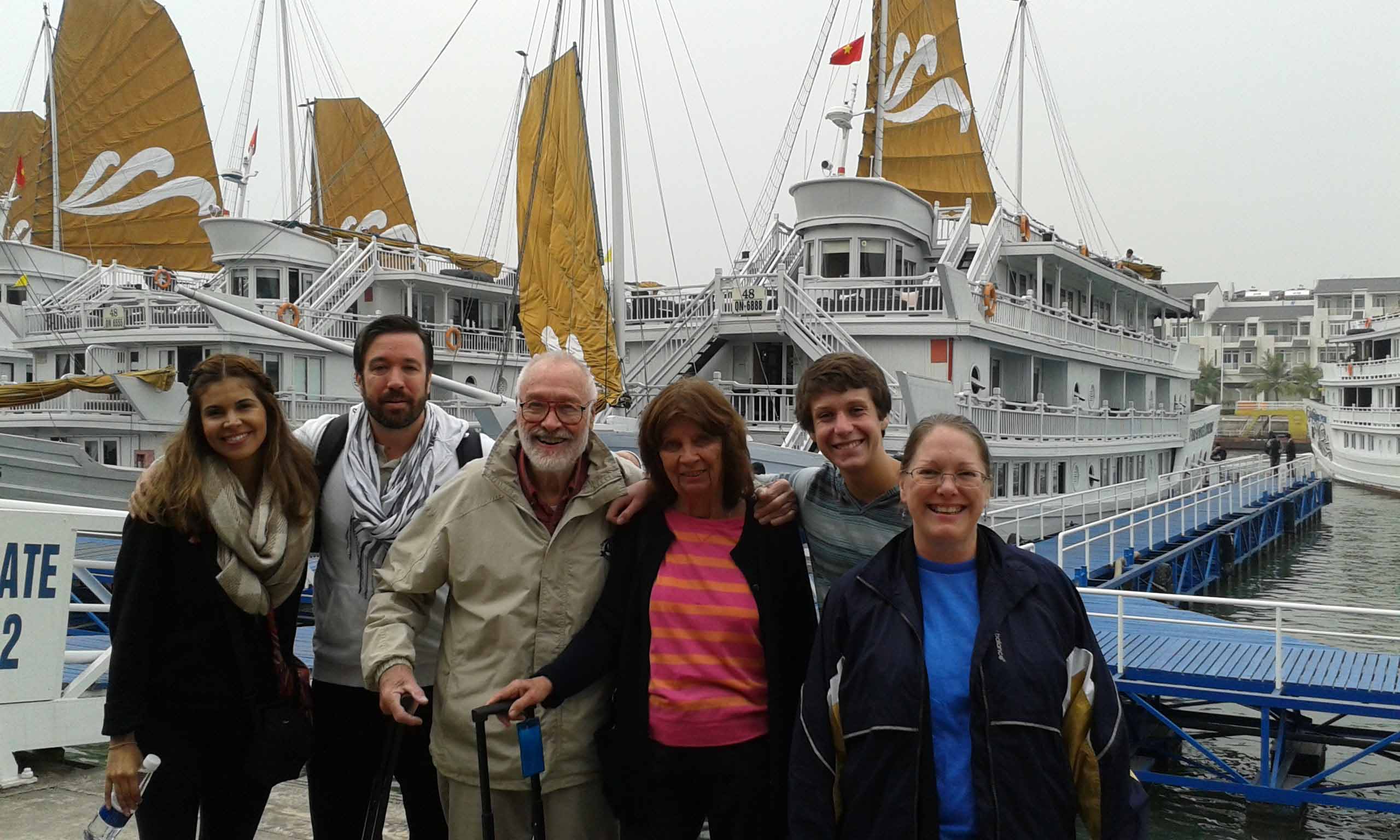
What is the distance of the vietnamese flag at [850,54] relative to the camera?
959 inches

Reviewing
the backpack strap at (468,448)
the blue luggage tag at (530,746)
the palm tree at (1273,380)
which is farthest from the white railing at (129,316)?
the palm tree at (1273,380)

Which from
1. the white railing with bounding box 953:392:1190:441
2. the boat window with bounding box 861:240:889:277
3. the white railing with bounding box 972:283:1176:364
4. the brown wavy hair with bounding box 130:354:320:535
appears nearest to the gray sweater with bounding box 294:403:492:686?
the brown wavy hair with bounding box 130:354:320:535

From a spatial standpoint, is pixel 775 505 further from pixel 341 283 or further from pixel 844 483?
pixel 341 283

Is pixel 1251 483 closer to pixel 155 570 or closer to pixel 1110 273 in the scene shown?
pixel 1110 273

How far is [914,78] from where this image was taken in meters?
27.9

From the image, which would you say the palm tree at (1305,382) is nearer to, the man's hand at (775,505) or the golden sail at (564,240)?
the golden sail at (564,240)

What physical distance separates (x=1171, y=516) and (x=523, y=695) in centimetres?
2525

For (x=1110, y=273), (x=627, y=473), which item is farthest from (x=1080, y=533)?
(x=627, y=473)

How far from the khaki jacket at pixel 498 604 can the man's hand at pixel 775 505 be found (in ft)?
1.45

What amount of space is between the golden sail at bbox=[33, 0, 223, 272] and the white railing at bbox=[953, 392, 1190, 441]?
1048 inches

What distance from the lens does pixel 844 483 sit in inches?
128

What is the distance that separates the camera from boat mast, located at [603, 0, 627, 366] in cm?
1633

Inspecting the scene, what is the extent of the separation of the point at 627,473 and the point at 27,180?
5349 cm

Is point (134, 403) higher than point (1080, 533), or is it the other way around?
point (134, 403)
